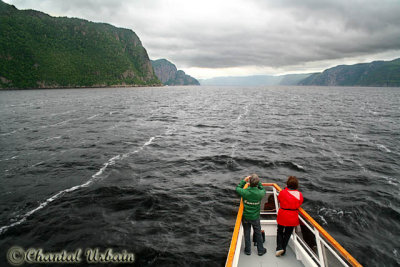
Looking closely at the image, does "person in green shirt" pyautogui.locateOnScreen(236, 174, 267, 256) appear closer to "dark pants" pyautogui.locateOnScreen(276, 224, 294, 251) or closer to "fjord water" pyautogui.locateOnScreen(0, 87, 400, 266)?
"dark pants" pyautogui.locateOnScreen(276, 224, 294, 251)

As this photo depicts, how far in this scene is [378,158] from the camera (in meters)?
20.9

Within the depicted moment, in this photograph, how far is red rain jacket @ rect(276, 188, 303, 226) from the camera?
7160 millimetres

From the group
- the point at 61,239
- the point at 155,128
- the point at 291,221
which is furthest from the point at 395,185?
the point at 155,128

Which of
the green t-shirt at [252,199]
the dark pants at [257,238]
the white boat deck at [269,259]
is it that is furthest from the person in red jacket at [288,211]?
the green t-shirt at [252,199]

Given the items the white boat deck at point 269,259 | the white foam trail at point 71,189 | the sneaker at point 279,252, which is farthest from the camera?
the white foam trail at point 71,189

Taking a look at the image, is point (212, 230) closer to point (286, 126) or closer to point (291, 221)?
point (291, 221)

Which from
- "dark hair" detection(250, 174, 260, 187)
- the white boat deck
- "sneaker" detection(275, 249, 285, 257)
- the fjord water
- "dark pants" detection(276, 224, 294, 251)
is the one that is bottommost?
the fjord water

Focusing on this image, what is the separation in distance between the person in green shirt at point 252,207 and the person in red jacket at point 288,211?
2.17ft

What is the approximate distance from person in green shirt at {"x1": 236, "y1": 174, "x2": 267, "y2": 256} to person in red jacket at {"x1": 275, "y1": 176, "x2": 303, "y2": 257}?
66cm

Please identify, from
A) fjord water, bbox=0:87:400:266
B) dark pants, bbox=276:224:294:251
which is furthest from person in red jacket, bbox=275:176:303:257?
fjord water, bbox=0:87:400:266

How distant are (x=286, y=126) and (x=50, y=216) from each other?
3399cm

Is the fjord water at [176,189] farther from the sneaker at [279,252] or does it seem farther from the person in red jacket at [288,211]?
the person in red jacket at [288,211]

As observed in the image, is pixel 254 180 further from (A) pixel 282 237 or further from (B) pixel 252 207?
(A) pixel 282 237

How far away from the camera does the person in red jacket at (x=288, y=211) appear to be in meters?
7.14
